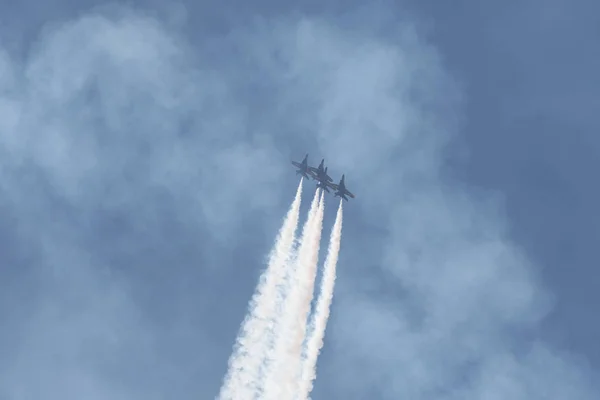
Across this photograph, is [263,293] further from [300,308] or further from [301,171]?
[301,171]

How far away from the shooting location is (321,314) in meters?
173

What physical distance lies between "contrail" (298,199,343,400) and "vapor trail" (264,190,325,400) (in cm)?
118

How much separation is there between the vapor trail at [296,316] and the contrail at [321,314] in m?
1.18

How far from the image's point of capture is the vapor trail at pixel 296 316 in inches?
6531

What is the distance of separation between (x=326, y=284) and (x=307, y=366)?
1379cm

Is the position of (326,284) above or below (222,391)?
above

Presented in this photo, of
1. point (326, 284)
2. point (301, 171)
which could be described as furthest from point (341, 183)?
point (326, 284)

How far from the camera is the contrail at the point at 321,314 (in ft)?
547

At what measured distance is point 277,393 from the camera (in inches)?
6481

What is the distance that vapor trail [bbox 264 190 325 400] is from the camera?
165875 mm

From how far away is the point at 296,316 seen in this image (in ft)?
565

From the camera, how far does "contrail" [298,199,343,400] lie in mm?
166875

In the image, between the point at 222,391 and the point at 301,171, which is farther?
the point at 301,171

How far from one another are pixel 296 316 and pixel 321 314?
12.3ft
